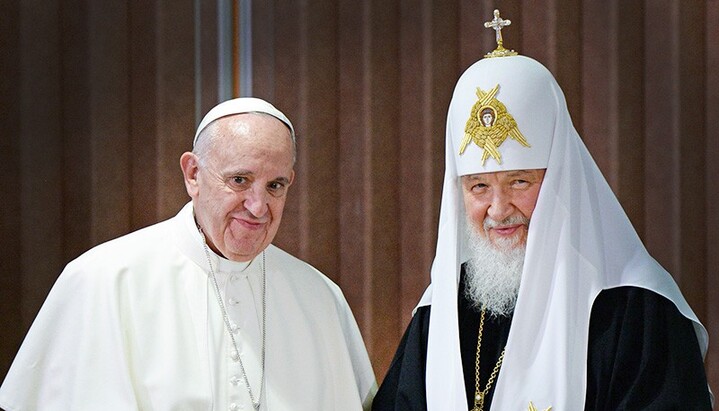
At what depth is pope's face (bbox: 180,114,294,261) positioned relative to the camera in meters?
3.48

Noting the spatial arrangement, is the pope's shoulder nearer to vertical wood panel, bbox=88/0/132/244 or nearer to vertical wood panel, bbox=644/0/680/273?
vertical wood panel, bbox=88/0/132/244

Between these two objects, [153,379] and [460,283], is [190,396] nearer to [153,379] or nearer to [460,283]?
[153,379]

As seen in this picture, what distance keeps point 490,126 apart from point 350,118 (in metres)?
1.37

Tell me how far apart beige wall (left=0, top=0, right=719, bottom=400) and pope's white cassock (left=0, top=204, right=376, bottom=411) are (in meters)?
0.97

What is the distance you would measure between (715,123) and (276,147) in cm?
215

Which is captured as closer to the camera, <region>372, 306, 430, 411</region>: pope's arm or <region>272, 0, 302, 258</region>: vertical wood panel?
<region>372, 306, 430, 411</region>: pope's arm

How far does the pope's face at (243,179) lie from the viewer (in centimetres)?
348

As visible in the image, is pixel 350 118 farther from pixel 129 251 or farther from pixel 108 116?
pixel 129 251

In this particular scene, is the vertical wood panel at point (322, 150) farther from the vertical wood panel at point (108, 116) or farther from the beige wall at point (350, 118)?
the vertical wood panel at point (108, 116)

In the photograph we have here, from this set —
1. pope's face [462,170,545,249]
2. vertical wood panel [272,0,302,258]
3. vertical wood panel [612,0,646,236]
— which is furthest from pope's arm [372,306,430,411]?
vertical wood panel [612,0,646,236]

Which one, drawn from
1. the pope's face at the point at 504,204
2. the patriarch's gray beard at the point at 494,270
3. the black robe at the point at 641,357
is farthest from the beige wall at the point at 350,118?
the black robe at the point at 641,357

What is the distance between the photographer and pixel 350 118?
4.87 metres

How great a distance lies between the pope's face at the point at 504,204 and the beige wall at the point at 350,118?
3.87ft

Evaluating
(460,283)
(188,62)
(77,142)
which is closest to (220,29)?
(188,62)
